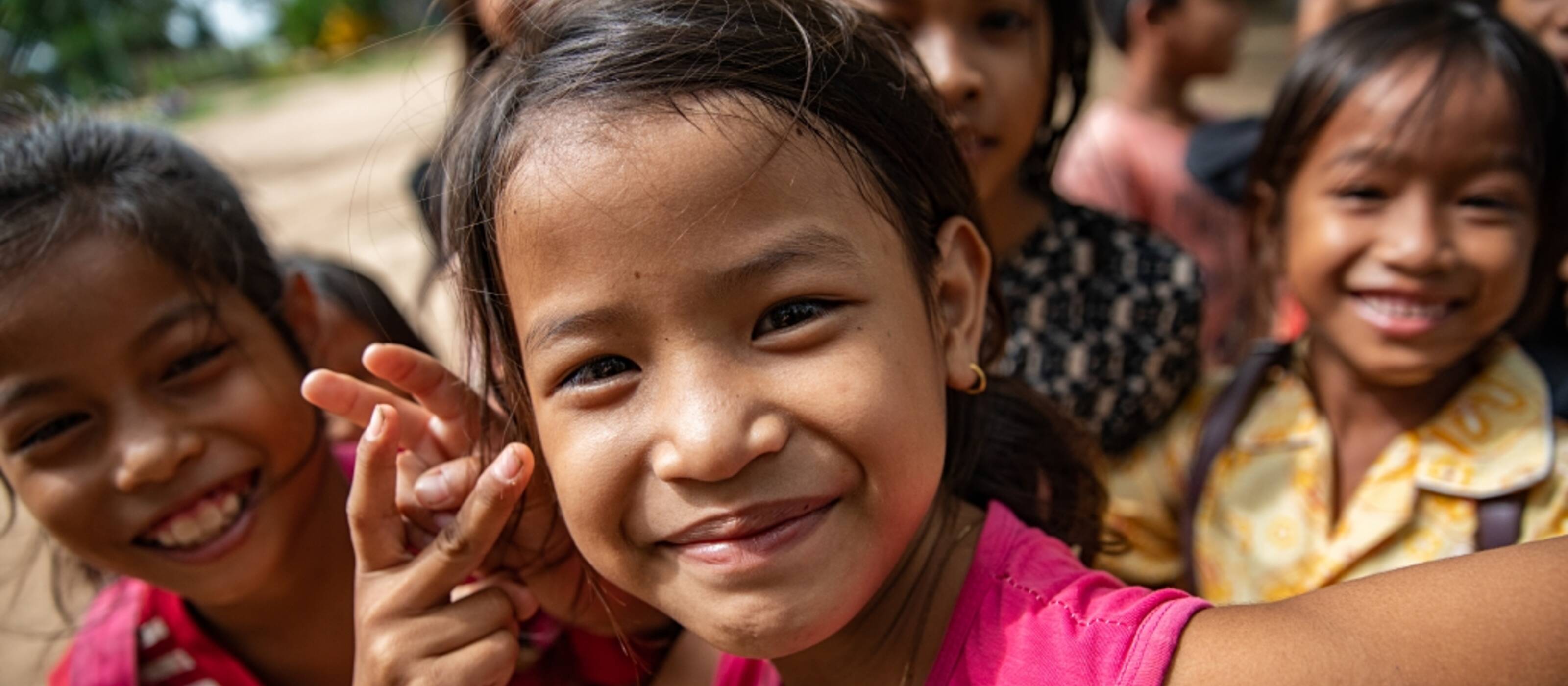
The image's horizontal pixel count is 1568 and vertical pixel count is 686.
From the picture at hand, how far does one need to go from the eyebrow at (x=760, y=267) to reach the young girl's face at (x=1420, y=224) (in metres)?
1.10

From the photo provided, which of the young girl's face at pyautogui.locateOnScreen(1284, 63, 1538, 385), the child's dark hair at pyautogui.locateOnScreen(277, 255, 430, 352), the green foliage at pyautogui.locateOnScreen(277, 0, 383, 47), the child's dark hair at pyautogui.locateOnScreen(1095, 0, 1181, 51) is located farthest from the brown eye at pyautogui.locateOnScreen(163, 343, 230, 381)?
the green foliage at pyautogui.locateOnScreen(277, 0, 383, 47)

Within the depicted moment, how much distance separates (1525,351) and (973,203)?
1436 millimetres

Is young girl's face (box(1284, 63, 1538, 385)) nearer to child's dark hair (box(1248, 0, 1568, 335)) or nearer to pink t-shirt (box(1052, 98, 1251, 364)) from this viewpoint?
child's dark hair (box(1248, 0, 1568, 335))

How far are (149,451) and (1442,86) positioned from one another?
214 cm

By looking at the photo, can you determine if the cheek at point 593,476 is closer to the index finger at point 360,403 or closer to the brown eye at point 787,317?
the brown eye at point 787,317

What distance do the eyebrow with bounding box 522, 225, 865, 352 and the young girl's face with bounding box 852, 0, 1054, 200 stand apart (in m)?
0.78

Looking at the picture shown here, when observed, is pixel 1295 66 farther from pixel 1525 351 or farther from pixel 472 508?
pixel 472 508

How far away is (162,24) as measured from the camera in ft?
93.3

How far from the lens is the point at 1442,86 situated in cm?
166

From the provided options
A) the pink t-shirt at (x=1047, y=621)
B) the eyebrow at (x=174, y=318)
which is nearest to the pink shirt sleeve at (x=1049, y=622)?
the pink t-shirt at (x=1047, y=621)

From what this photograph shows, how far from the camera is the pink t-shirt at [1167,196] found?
9.35ft

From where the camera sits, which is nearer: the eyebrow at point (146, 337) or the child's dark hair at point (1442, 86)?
the eyebrow at point (146, 337)

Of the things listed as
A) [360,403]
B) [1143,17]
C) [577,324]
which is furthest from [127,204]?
[1143,17]

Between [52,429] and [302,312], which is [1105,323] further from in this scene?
[52,429]
